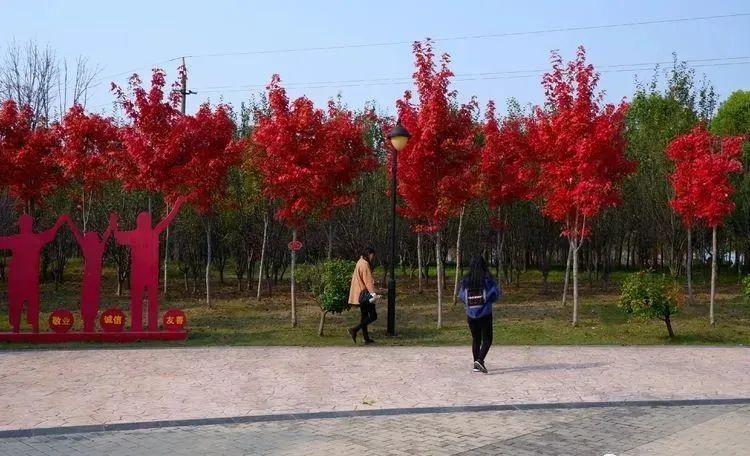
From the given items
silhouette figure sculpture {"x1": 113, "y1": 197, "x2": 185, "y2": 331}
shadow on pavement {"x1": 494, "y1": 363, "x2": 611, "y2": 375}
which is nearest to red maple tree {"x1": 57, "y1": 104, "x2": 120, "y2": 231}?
silhouette figure sculpture {"x1": 113, "y1": 197, "x2": 185, "y2": 331}

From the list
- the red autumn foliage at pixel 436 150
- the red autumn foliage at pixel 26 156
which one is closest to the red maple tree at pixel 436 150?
the red autumn foliage at pixel 436 150

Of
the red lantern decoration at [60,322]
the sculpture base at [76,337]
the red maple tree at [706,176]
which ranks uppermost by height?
the red maple tree at [706,176]

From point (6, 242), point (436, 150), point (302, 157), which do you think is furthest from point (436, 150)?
point (6, 242)

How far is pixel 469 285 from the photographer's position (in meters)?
9.70

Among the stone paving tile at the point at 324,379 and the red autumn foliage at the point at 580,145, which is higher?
the red autumn foliage at the point at 580,145

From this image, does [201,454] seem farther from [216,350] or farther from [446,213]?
[446,213]

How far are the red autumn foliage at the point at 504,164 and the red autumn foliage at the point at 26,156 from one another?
10.9 meters

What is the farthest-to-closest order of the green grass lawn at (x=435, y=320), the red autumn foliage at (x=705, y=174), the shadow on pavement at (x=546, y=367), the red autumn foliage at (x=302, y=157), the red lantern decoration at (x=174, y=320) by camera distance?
the red autumn foliage at (x=705, y=174)
the red autumn foliage at (x=302, y=157)
the green grass lawn at (x=435, y=320)
the red lantern decoration at (x=174, y=320)
the shadow on pavement at (x=546, y=367)

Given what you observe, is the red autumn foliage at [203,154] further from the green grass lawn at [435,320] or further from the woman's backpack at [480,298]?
the woman's backpack at [480,298]

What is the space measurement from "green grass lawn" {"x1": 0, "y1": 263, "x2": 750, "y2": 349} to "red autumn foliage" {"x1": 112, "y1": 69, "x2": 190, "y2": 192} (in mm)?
3127

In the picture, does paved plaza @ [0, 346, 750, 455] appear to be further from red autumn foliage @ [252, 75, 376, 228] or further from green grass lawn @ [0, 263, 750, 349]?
red autumn foliage @ [252, 75, 376, 228]

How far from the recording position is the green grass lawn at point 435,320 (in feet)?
43.6

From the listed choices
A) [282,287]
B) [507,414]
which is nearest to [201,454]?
[507,414]

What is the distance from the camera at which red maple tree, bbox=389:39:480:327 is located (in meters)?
14.5
